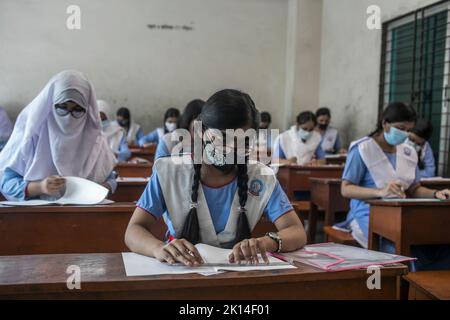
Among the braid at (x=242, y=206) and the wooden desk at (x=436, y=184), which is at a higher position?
the braid at (x=242, y=206)

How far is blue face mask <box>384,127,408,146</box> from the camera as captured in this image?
2.75 m

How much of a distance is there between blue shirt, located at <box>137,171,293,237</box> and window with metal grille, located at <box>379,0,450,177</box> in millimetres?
3664

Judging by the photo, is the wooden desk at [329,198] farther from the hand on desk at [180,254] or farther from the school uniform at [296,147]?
the hand on desk at [180,254]

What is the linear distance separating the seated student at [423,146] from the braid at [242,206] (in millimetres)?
3238

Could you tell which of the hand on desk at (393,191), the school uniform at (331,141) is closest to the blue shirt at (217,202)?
the hand on desk at (393,191)

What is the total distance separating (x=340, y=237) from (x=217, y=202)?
1480 millimetres

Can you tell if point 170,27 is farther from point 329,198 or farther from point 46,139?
point 46,139

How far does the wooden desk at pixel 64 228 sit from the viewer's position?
1917 millimetres

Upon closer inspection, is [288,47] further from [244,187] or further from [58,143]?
[244,187]

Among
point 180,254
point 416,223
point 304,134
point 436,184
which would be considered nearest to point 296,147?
point 304,134

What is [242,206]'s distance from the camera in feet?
5.06

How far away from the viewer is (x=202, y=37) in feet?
27.3

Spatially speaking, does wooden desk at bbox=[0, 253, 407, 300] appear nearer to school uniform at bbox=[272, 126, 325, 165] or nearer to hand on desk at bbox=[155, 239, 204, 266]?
hand on desk at bbox=[155, 239, 204, 266]

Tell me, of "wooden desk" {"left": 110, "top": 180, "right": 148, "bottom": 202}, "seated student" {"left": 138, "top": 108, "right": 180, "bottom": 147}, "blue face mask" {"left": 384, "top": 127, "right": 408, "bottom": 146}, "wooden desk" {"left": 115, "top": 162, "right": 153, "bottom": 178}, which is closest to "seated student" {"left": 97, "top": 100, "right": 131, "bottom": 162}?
"seated student" {"left": 138, "top": 108, "right": 180, "bottom": 147}
